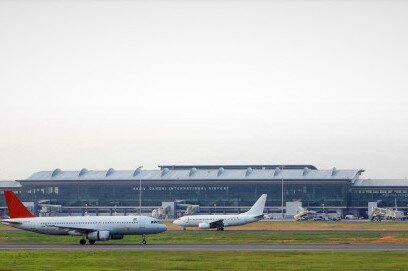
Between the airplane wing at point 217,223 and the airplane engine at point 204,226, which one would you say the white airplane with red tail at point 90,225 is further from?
the airplane wing at point 217,223

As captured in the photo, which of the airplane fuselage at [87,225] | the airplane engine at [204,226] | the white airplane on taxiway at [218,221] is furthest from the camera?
the white airplane on taxiway at [218,221]

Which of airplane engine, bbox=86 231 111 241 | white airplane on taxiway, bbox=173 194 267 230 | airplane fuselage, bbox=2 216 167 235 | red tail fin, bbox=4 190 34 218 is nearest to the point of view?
airplane engine, bbox=86 231 111 241

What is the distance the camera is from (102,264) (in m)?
77.1

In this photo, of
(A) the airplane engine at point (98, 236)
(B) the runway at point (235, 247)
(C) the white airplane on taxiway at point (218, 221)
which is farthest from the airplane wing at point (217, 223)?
(B) the runway at point (235, 247)

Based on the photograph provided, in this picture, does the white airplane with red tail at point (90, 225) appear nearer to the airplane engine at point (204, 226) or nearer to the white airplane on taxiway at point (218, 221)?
the airplane engine at point (204, 226)

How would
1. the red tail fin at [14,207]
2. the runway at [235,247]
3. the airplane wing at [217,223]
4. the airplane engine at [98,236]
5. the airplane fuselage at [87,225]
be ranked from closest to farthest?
the runway at [235,247] < the airplane engine at [98,236] < the airplane fuselage at [87,225] < the red tail fin at [14,207] < the airplane wing at [217,223]

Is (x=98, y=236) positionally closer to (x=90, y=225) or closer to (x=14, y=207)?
(x=90, y=225)

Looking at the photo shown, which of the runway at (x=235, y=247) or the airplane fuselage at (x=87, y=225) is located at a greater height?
the airplane fuselage at (x=87, y=225)

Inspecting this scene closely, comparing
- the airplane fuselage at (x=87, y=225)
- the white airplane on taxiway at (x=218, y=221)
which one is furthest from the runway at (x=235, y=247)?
the white airplane on taxiway at (x=218, y=221)

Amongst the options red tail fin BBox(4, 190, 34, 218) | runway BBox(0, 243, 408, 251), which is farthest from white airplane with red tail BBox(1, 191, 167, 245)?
runway BBox(0, 243, 408, 251)

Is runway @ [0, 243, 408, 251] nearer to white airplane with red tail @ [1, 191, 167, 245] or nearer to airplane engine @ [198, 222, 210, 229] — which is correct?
white airplane with red tail @ [1, 191, 167, 245]

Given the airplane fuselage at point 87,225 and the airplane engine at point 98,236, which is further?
the airplane fuselage at point 87,225

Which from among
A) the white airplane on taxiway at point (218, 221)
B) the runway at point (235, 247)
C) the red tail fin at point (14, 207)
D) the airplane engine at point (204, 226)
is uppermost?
the red tail fin at point (14, 207)

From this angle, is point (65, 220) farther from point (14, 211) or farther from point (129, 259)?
point (129, 259)
